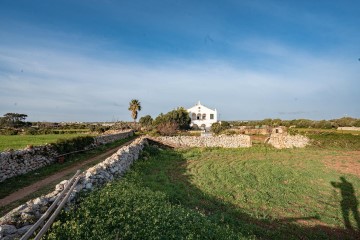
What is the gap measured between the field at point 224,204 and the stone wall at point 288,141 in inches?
552

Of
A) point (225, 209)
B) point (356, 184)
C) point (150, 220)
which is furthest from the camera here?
point (356, 184)

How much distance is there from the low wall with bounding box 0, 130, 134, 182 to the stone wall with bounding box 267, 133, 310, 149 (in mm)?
32042

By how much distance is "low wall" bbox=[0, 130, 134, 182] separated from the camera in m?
15.3

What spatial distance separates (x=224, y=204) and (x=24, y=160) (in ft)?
40.4

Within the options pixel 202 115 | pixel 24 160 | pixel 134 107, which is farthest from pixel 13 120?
pixel 24 160

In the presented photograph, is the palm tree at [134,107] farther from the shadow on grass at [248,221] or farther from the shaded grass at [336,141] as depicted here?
the shadow on grass at [248,221]

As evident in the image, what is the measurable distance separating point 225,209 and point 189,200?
182 centimetres

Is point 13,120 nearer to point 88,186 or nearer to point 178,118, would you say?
point 178,118

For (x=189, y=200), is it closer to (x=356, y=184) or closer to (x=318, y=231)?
(x=318, y=231)

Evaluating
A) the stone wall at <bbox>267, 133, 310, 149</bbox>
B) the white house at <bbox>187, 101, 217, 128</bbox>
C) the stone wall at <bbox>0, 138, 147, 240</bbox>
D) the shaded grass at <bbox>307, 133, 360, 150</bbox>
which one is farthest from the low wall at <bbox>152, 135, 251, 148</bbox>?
the white house at <bbox>187, 101, 217, 128</bbox>

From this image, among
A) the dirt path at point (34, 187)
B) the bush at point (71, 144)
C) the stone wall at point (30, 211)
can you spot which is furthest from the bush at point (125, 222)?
the bush at point (71, 144)

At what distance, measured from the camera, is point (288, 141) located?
4231cm

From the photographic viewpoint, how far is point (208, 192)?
15.5 meters

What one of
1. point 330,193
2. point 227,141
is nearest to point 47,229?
point 330,193
